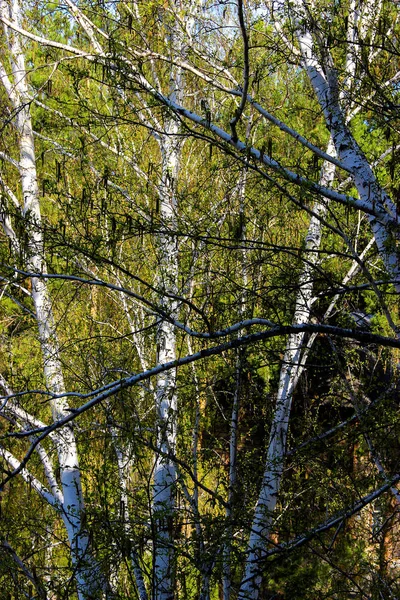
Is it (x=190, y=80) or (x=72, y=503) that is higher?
(x=190, y=80)

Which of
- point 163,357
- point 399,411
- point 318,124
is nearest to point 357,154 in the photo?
point 399,411

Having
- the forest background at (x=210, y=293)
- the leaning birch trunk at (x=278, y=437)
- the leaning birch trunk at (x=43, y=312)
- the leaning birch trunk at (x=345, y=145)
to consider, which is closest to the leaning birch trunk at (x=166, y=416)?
the forest background at (x=210, y=293)

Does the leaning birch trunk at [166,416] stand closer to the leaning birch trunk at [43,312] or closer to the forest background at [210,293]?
the forest background at [210,293]

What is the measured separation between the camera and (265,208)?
7.48 m

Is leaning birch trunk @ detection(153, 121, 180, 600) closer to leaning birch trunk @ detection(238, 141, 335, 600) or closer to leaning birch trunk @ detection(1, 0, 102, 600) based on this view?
leaning birch trunk @ detection(238, 141, 335, 600)

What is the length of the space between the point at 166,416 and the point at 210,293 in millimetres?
2979

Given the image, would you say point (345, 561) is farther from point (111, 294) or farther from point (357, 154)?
point (111, 294)

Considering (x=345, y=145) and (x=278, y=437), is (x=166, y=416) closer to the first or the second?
(x=278, y=437)

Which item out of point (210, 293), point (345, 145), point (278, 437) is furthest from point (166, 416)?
point (345, 145)

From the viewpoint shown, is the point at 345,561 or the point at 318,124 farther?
the point at 318,124

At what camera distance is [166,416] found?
7387mm

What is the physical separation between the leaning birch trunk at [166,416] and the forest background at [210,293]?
0.13ft

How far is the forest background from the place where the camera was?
5113 millimetres

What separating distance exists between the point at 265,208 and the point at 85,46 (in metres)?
2.78
